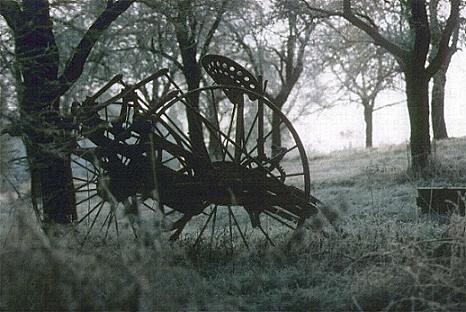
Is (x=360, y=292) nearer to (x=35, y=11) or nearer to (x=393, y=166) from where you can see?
(x=35, y=11)

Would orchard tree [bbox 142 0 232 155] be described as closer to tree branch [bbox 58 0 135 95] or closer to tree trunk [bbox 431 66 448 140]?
tree branch [bbox 58 0 135 95]

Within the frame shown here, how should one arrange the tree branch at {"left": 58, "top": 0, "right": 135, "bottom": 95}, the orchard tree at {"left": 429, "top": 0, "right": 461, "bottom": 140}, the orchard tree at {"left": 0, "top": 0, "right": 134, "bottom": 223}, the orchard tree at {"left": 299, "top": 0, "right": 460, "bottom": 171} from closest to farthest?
the orchard tree at {"left": 0, "top": 0, "right": 134, "bottom": 223} < the tree branch at {"left": 58, "top": 0, "right": 135, "bottom": 95} < the orchard tree at {"left": 299, "top": 0, "right": 460, "bottom": 171} < the orchard tree at {"left": 429, "top": 0, "right": 461, "bottom": 140}

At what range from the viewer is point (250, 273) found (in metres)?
5.70

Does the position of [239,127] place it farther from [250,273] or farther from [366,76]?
[366,76]

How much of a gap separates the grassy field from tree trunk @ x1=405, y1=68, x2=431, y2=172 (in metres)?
6.64

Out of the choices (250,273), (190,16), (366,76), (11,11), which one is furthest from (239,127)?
(366,76)

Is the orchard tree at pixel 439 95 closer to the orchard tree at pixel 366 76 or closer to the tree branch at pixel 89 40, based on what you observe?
the orchard tree at pixel 366 76

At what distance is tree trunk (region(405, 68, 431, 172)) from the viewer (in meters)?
13.5

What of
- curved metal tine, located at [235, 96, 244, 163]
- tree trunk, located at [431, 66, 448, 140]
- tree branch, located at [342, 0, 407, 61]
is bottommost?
curved metal tine, located at [235, 96, 244, 163]

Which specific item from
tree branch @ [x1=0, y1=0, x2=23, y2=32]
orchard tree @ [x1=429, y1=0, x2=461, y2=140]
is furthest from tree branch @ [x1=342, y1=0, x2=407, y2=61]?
tree branch @ [x1=0, y1=0, x2=23, y2=32]

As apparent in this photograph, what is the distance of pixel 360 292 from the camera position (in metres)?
4.74

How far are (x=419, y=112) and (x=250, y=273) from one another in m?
9.17

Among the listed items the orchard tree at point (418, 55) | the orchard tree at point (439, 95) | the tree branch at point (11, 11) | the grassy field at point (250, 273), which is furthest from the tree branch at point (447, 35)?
the tree branch at point (11, 11)

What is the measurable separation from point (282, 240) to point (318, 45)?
55.5 ft
